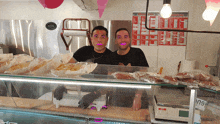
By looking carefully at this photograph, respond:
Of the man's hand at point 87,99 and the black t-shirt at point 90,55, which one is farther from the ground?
the black t-shirt at point 90,55

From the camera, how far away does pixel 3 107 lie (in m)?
1.15

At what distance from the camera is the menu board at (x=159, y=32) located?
3414 mm

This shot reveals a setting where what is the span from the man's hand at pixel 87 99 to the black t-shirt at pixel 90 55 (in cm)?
105

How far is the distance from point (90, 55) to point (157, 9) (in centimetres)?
203

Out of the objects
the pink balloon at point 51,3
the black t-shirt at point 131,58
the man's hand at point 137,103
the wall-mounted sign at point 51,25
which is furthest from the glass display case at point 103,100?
the wall-mounted sign at point 51,25

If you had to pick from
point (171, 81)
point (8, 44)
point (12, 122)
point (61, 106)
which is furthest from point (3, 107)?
point (8, 44)

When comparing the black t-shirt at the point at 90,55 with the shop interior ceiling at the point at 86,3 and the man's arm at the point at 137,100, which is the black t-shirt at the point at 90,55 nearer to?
the shop interior ceiling at the point at 86,3

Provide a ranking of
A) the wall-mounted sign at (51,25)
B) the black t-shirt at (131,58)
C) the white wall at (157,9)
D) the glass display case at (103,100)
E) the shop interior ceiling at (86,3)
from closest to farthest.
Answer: the glass display case at (103,100)
the black t-shirt at (131,58)
the shop interior ceiling at (86,3)
the white wall at (157,9)
the wall-mounted sign at (51,25)

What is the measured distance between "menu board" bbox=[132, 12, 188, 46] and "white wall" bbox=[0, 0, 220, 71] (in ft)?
0.38

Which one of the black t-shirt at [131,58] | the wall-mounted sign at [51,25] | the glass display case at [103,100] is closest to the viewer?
the glass display case at [103,100]

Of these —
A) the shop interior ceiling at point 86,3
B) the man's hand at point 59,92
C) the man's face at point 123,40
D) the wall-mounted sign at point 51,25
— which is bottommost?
the man's hand at point 59,92

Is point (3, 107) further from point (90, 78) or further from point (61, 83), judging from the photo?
point (90, 78)

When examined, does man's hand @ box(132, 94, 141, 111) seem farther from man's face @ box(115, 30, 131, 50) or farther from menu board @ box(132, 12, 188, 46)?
menu board @ box(132, 12, 188, 46)

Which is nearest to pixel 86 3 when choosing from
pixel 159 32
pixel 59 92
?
pixel 159 32
